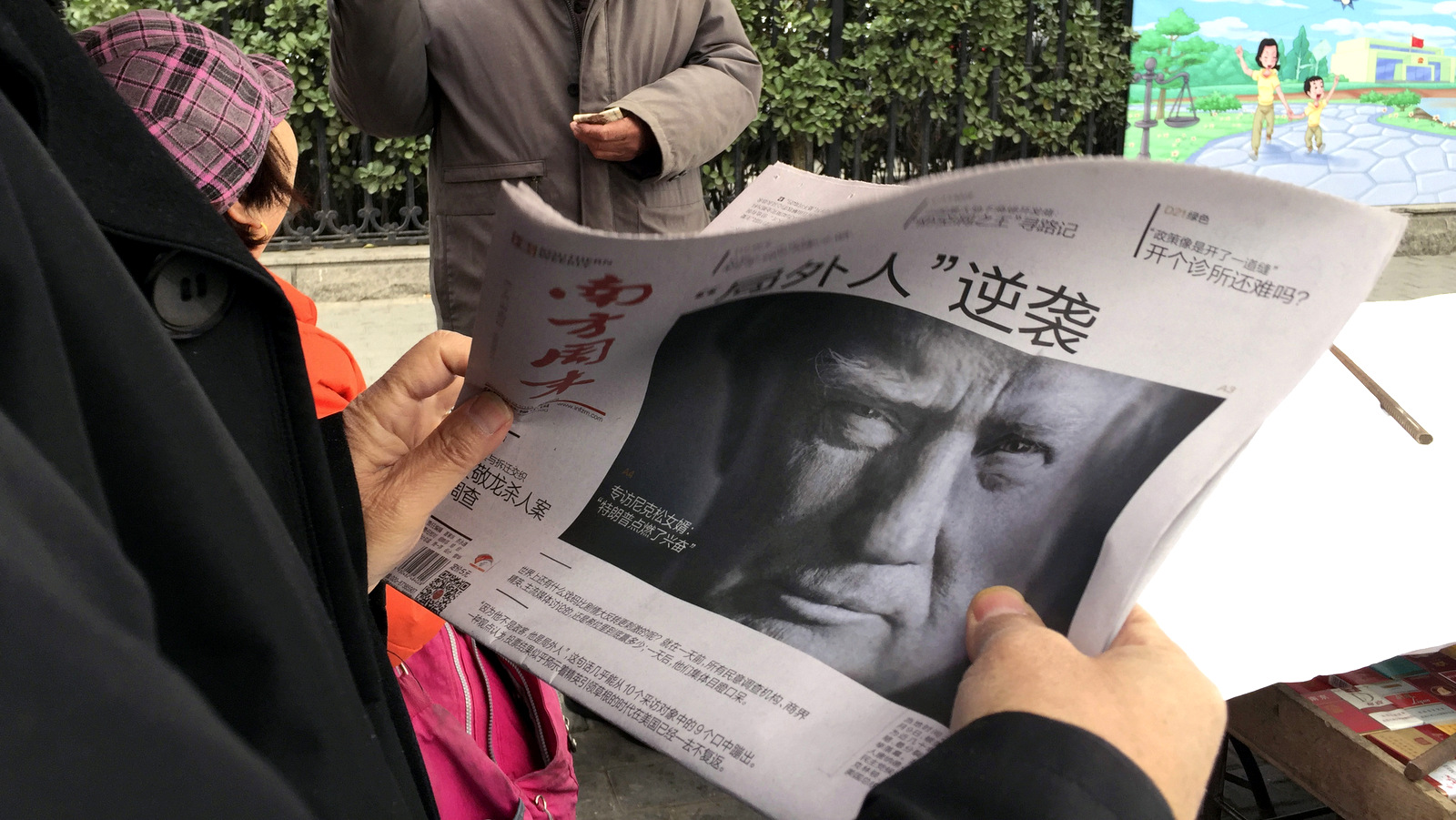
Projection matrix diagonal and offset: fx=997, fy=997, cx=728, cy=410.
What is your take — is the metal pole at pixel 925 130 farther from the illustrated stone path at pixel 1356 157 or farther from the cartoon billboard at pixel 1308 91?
the illustrated stone path at pixel 1356 157

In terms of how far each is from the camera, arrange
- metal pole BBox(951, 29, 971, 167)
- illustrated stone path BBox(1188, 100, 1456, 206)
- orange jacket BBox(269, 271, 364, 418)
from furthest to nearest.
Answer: illustrated stone path BBox(1188, 100, 1456, 206), metal pole BBox(951, 29, 971, 167), orange jacket BBox(269, 271, 364, 418)

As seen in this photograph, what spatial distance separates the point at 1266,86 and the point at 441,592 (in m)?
5.64

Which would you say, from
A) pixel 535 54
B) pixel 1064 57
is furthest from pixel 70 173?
pixel 1064 57

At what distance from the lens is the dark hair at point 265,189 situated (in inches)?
48.5

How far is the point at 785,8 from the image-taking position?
4375 millimetres

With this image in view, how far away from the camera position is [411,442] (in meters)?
0.93

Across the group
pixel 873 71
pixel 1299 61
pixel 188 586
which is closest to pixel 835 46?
pixel 873 71

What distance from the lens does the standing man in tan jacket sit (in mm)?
1961

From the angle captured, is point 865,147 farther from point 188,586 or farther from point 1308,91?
point 188,586

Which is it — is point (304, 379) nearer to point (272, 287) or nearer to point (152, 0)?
point (272, 287)

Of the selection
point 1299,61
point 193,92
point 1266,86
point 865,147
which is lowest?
point 865,147

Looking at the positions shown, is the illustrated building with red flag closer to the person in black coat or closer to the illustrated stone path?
the illustrated stone path

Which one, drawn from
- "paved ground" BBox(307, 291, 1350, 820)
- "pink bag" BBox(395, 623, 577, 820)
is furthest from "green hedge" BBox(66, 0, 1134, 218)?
"pink bag" BBox(395, 623, 577, 820)

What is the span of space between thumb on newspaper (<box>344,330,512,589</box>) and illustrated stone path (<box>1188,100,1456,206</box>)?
5.20 meters
